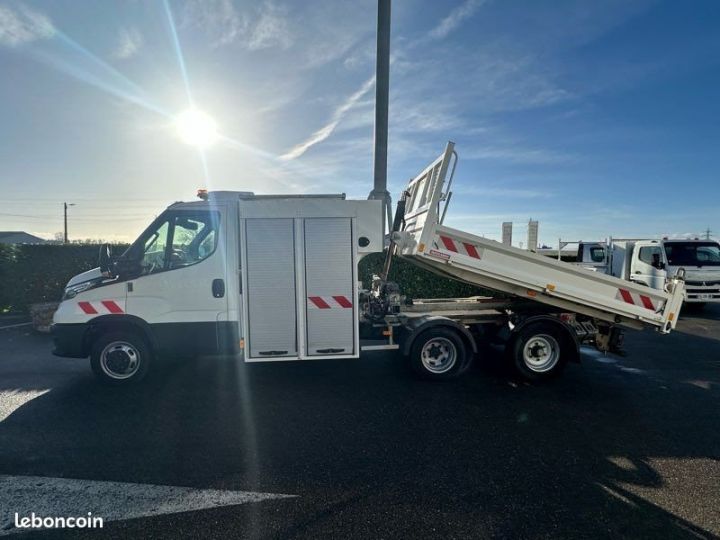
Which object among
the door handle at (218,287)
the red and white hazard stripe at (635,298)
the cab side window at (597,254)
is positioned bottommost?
the red and white hazard stripe at (635,298)

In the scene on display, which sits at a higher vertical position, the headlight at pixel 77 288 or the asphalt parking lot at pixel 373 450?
the headlight at pixel 77 288

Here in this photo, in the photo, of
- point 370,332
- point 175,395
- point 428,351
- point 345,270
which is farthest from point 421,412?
point 175,395

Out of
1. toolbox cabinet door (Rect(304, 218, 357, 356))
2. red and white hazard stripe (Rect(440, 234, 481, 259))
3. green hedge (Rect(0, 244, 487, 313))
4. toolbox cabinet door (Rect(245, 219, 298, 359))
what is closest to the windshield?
green hedge (Rect(0, 244, 487, 313))

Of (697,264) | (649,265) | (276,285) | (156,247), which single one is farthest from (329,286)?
(697,264)

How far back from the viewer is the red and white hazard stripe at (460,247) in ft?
16.5

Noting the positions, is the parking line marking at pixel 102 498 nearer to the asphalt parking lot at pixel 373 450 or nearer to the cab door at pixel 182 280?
the asphalt parking lot at pixel 373 450

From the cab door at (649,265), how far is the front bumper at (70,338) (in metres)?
14.2

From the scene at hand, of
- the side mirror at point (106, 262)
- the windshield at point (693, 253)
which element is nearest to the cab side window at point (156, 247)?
the side mirror at point (106, 262)

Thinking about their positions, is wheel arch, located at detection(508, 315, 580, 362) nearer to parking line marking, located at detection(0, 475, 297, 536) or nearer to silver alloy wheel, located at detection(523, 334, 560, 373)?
silver alloy wheel, located at detection(523, 334, 560, 373)

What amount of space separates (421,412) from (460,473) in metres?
1.20

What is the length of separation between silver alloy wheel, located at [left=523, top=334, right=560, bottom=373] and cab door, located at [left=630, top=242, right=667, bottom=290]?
874cm

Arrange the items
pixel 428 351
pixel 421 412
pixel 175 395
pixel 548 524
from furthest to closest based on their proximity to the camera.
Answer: pixel 428 351 → pixel 175 395 → pixel 421 412 → pixel 548 524

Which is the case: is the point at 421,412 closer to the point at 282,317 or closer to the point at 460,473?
the point at 460,473

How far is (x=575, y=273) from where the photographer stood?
5.20 m
